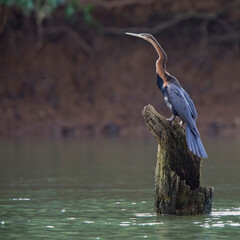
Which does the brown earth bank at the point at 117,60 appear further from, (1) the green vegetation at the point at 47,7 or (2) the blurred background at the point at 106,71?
(1) the green vegetation at the point at 47,7

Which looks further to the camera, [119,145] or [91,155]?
[119,145]

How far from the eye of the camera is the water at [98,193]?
7477 millimetres

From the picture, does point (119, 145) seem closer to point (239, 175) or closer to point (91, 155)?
point (91, 155)

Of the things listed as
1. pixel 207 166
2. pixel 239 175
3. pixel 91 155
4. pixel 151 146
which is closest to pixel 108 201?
pixel 239 175

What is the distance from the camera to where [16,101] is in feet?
74.4

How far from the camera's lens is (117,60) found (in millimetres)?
23891

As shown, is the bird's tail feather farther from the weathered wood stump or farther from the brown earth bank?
the brown earth bank

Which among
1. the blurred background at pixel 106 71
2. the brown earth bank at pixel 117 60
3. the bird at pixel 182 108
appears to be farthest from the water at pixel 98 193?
the brown earth bank at pixel 117 60

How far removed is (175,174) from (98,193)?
2320mm

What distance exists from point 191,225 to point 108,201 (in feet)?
6.64

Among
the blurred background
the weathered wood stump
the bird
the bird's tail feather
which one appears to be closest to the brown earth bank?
the blurred background

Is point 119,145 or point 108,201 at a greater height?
point 119,145

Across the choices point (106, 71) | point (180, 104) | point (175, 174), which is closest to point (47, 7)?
point (106, 71)

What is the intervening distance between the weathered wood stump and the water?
0.17m
